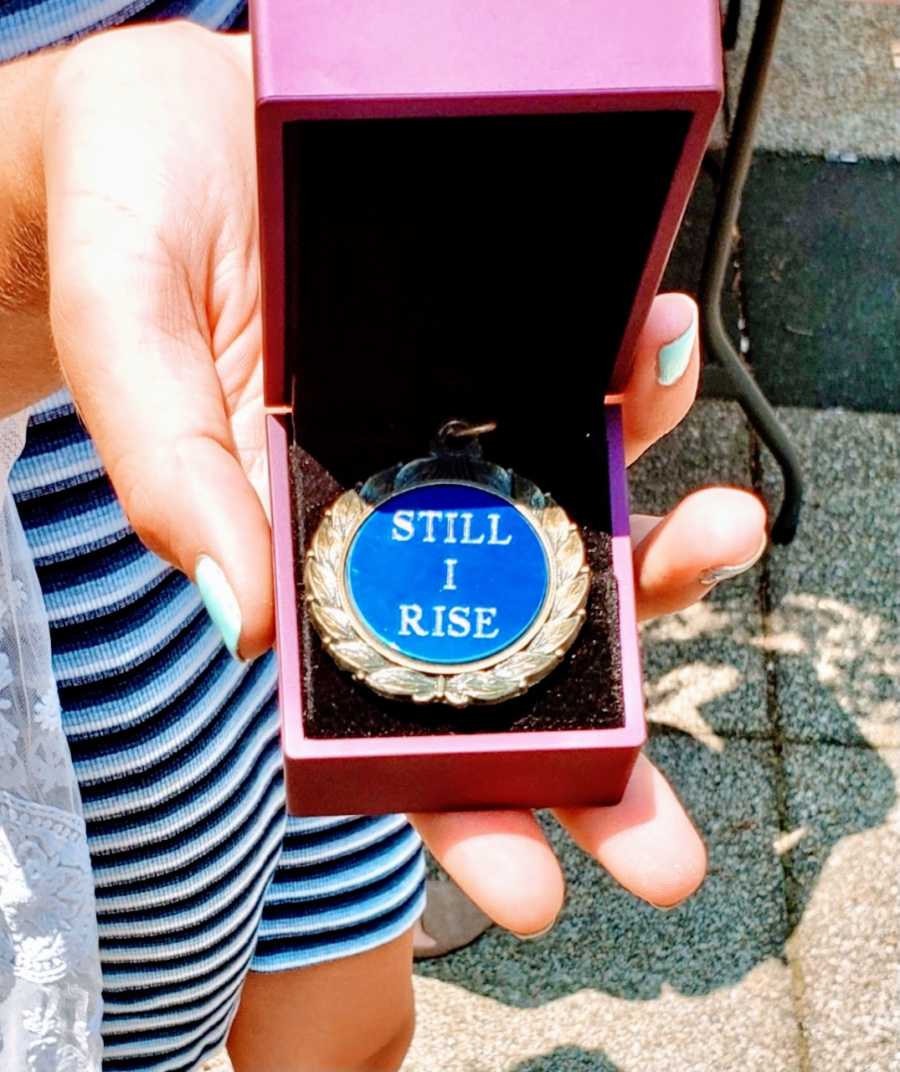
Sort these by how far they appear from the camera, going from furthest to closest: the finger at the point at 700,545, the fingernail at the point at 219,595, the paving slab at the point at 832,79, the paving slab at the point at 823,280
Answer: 1. the paving slab at the point at 832,79
2. the paving slab at the point at 823,280
3. the finger at the point at 700,545
4. the fingernail at the point at 219,595

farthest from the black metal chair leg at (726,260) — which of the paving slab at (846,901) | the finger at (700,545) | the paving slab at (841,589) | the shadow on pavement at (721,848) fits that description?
the finger at (700,545)

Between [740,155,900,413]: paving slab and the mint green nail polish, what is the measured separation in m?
1.60

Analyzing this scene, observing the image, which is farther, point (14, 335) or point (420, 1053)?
point (420, 1053)

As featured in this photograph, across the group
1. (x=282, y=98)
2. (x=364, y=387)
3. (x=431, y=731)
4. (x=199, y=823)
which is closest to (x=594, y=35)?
(x=282, y=98)

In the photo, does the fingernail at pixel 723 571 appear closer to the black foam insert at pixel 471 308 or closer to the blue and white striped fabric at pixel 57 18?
the black foam insert at pixel 471 308

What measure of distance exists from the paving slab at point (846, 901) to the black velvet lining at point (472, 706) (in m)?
1.16

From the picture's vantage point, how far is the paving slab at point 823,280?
8.54 feet

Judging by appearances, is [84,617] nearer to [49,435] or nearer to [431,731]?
[49,435]

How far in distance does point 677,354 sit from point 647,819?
0.37 meters

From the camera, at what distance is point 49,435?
3.63 feet

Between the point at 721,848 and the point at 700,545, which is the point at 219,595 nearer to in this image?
the point at 700,545

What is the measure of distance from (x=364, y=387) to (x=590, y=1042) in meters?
1.23

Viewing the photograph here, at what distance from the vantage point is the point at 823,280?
2.71 meters

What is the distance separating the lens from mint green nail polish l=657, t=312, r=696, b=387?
3.45 feet
